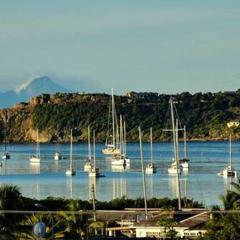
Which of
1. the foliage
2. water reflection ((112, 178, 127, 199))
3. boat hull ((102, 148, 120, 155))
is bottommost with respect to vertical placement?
the foliage

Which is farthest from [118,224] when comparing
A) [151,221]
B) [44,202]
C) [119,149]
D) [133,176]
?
[119,149]

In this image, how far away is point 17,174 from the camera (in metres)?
108

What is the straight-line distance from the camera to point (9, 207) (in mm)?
A: 32594

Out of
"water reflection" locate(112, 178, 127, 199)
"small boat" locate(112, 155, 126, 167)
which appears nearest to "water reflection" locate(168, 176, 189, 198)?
"water reflection" locate(112, 178, 127, 199)

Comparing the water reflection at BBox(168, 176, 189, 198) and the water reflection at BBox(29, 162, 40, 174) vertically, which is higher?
the water reflection at BBox(29, 162, 40, 174)

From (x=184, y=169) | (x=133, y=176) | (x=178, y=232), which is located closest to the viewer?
(x=178, y=232)

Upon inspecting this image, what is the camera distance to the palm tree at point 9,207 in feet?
98.3

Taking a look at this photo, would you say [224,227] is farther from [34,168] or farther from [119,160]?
[34,168]

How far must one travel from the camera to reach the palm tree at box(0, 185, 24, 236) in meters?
30.0

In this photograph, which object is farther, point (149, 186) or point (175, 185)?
point (175, 185)

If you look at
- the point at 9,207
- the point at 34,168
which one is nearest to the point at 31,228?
Result: the point at 9,207

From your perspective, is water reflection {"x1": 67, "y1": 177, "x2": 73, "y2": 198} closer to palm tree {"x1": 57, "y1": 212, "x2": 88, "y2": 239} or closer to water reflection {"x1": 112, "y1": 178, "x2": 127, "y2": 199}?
water reflection {"x1": 112, "y1": 178, "x2": 127, "y2": 199}

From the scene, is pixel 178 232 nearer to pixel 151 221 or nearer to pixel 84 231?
pixel 151 221

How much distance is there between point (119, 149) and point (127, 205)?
71.3 meters
